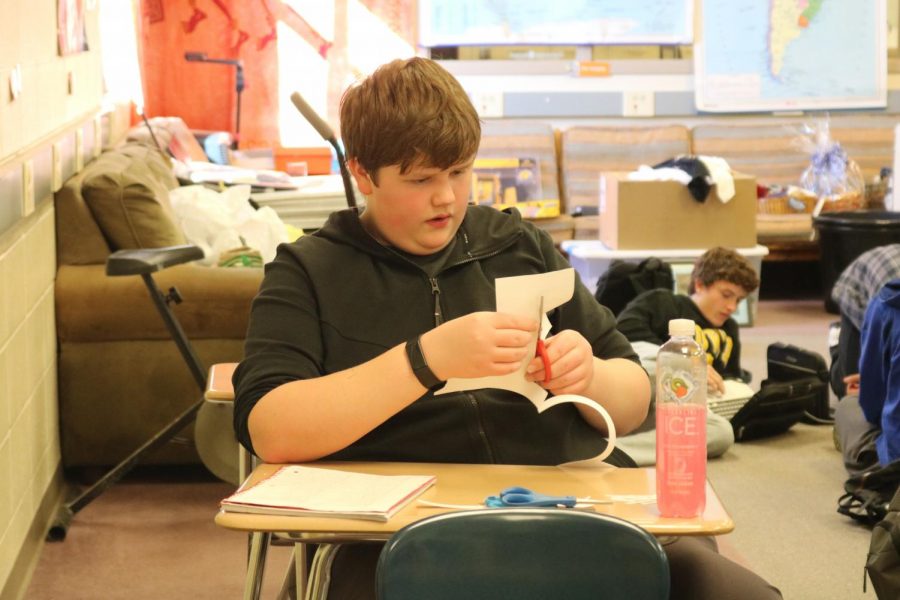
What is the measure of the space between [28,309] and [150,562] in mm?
726

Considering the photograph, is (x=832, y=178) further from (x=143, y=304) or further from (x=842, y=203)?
(x=143, y=304)

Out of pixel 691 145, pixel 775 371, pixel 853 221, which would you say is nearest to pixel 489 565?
→ pixel 775 371

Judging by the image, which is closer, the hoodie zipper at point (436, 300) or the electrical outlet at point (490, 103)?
the hoodie zipper at point (436, 300)

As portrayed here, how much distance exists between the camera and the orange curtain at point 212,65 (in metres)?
7.21

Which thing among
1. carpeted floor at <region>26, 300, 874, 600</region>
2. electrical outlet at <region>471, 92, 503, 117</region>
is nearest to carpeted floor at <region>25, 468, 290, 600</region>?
carpeted floor at <region>26, 300, 874, 600</region>

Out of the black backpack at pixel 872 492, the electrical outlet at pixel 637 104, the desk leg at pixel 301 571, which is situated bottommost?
the black backpack at pixel 872 492

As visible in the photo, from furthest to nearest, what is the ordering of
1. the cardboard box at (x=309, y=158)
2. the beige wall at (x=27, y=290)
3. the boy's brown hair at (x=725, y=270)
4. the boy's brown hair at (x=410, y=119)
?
the cardboard box at (x=309, y=158), the boy's brown hair at (x=725, y=270), the beige wall at (x=27, y=290), the boy's brown hair at (x=410, y=119)

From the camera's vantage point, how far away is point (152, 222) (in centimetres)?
386

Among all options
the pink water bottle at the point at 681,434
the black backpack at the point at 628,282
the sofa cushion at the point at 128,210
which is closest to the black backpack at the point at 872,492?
the black backpack at the point at 628,282

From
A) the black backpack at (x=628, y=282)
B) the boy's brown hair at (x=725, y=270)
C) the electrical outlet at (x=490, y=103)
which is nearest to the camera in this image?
the boy's brown hair at (x=725, y=270)

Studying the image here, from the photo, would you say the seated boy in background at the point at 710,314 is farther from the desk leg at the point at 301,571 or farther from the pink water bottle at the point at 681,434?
the pink water bottle at the point at 681,434

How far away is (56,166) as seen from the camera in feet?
11.9

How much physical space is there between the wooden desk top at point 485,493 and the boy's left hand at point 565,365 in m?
0.12

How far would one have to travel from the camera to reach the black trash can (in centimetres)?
619
